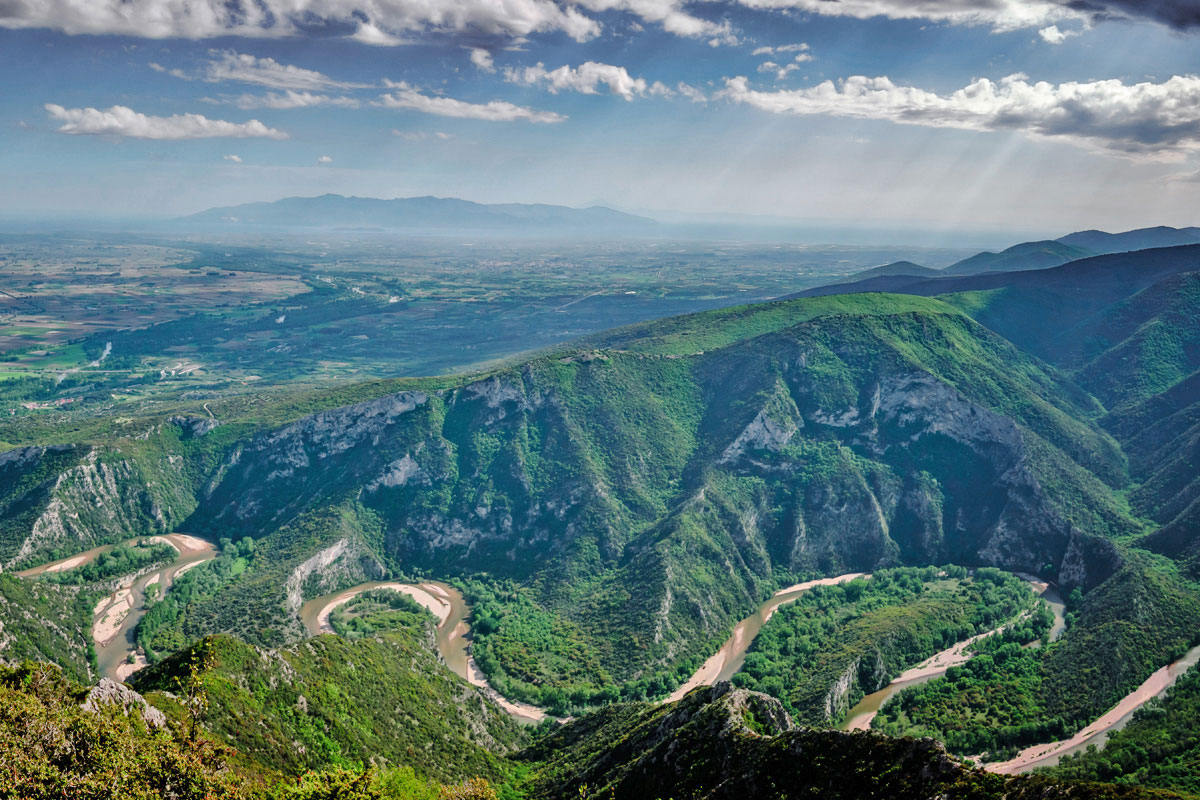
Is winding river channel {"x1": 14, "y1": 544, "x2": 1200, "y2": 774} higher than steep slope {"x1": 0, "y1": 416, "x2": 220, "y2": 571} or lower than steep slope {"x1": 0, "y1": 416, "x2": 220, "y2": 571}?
lower

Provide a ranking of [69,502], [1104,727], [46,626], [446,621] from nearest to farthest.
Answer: [1104,727] → [46,626] → [446,621] → [69,502]

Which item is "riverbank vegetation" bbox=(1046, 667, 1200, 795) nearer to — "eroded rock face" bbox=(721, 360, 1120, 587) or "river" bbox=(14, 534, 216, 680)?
"eroded rock face" bbox=(721, 360, 1120, 587)

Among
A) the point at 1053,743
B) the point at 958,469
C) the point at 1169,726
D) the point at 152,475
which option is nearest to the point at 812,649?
the point at 1053,743

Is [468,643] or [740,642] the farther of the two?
[740,642]

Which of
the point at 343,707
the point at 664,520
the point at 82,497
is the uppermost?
the point at 343,707

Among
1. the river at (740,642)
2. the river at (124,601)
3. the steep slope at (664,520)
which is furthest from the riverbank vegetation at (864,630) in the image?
the river at (124,601)

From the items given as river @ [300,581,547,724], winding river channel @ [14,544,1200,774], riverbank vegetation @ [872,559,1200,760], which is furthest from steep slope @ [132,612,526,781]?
riverbank vegetation @ [872,559,1200,760]

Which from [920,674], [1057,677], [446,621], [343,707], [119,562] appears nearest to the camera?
[343,707]

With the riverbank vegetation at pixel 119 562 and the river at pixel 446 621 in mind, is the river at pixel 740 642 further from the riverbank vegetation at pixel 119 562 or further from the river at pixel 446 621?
the riverbank vegetation at pixel 119 562

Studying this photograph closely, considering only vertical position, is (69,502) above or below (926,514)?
below

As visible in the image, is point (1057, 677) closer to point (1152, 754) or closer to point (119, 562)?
point (1152, 754)

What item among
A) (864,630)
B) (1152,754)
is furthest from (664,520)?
(1152,754)
